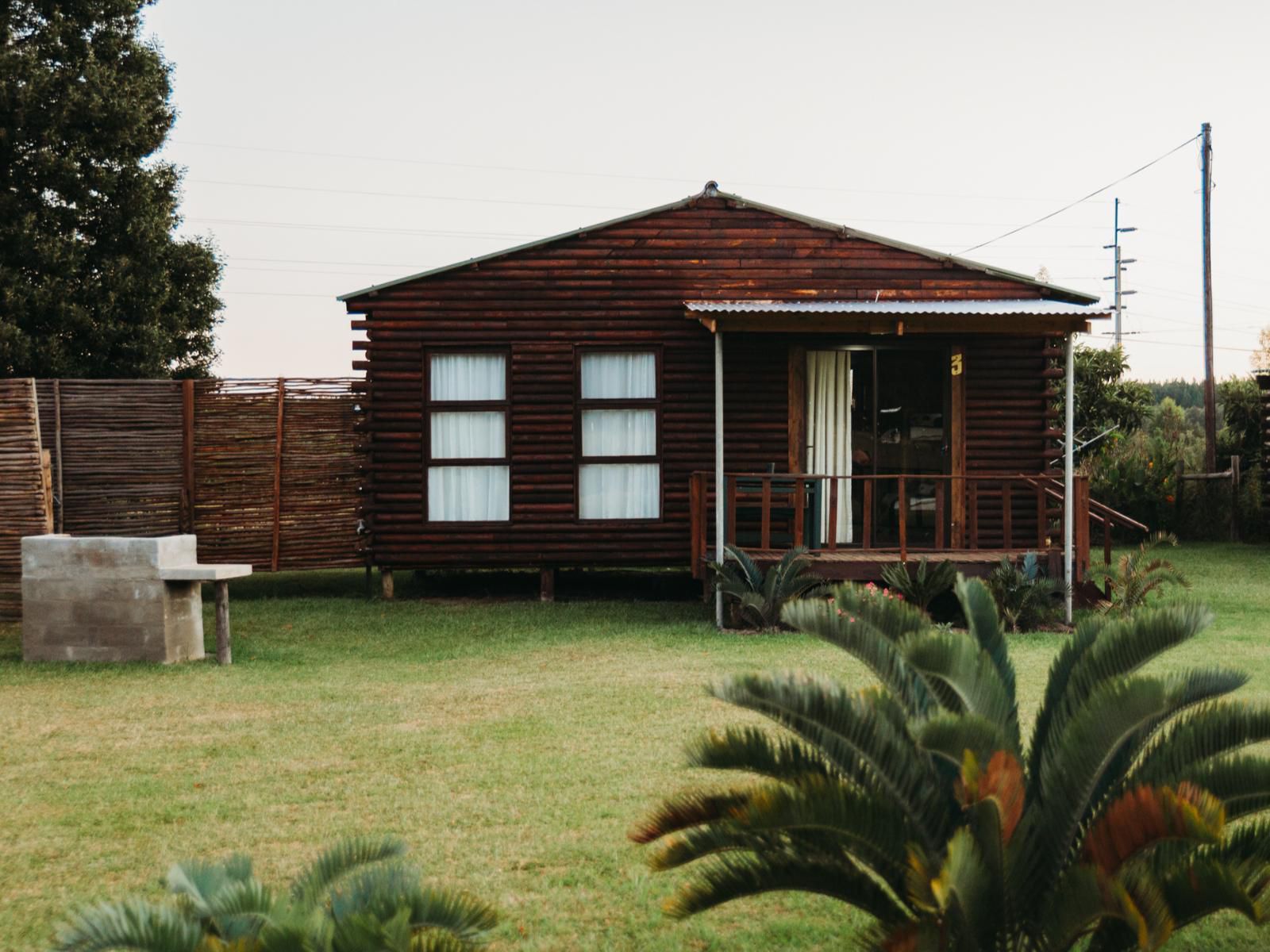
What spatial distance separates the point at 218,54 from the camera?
853 inches

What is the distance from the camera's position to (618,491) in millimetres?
15164

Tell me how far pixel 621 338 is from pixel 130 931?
12.0 metres

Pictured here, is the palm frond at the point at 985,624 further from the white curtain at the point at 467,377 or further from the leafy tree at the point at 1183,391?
the leafy tree at the point at 1183,391

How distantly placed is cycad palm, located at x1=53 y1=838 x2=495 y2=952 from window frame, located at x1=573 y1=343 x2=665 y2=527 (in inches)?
445

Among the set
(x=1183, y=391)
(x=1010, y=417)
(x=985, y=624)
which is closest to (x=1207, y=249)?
(x=1010, y=417)

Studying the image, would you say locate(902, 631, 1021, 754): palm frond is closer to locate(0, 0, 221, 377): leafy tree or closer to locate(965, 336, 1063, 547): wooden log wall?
locate(965, 336, 1063, 547): wooden log wall

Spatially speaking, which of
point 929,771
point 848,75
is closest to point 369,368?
point 848,75

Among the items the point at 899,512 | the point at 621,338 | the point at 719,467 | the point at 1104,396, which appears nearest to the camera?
the point at 719,467

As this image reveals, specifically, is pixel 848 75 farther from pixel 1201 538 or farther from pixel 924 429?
pixel 1201 538

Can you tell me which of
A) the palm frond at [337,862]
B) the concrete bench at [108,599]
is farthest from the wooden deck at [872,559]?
the palm frond at [337,862]

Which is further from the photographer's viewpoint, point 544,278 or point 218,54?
point 218,54

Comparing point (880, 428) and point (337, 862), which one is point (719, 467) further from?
point (337, 862)

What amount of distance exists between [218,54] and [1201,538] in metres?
18.3

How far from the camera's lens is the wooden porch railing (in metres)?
13.2
